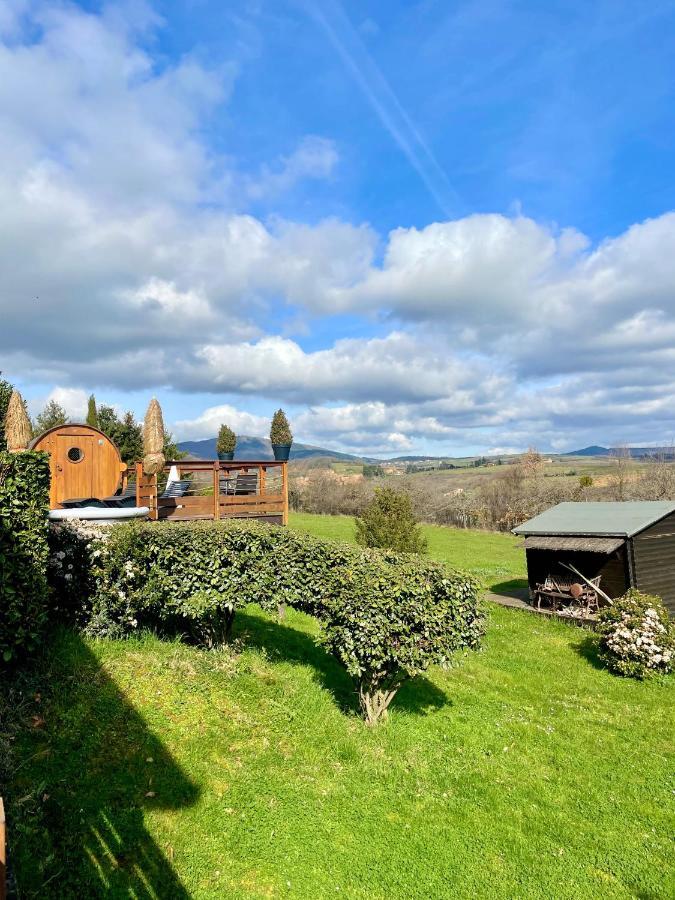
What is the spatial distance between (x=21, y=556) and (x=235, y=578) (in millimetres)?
2951

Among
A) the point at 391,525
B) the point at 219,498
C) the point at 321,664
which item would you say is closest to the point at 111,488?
the point at 219,498

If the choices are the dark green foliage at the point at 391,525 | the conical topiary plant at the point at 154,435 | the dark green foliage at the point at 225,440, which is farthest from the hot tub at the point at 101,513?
the dark green foliage at the point at 225,440

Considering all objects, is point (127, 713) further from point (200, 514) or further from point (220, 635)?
point (200, 514)

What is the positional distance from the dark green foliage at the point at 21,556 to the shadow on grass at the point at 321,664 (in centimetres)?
384

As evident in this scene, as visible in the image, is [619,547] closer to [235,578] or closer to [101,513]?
[235,578]

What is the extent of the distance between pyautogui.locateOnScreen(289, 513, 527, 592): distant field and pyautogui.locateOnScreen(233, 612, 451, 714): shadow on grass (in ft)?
24.2

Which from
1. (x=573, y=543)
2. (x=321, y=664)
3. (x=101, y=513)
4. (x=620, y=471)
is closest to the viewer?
(x=321, y=664)

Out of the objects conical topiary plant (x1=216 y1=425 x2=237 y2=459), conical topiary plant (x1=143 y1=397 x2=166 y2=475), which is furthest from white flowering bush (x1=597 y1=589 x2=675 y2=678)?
conical topiary plant (x1=216 y1=425 x2=237 y2=459)

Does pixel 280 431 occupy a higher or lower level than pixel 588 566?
higher

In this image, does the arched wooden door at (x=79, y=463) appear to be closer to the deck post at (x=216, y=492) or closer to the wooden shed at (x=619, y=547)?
the deck post at (x=216, y=492)

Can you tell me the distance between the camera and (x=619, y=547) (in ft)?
49.8

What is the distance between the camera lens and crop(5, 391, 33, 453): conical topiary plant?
11883 millimetres

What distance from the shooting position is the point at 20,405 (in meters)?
12.3

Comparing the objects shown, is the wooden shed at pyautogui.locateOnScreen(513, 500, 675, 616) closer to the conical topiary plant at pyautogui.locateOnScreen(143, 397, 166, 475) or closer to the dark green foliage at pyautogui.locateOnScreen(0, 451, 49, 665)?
the conical topiary plant at pyautogui.locateOnScreen(143, 397, 166, 475)
